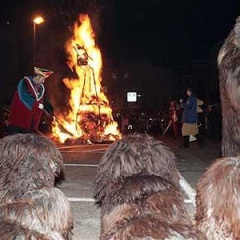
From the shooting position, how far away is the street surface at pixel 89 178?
273 inches

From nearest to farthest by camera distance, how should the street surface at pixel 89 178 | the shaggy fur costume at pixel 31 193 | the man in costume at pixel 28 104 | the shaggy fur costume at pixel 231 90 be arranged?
the shaggy fur costume at pixel 31 193, the shaggy fur costume at pixel 231 90, the street surface at pixel 89 178, the man in costume at pixel 28 104

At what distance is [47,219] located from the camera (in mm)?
4195

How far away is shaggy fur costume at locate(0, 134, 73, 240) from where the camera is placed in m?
4.09

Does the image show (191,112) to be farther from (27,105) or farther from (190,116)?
(27,105)

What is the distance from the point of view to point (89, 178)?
33.4 ft

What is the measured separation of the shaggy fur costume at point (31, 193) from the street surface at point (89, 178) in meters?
1.67

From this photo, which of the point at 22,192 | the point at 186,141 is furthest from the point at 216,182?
the point at 186,141

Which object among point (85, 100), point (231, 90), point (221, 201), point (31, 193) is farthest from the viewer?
point (85, 100)

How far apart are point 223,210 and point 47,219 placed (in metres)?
1.38

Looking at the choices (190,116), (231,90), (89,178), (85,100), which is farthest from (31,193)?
(85,100)

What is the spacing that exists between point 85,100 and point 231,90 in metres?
16.0

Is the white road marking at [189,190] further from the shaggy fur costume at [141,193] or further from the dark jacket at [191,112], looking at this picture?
the dark jacket at [191,112]

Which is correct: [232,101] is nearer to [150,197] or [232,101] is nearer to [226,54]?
[226,54]

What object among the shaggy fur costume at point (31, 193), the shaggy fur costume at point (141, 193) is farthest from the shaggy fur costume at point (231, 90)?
the shaggy fur costume at point (31, 193)
